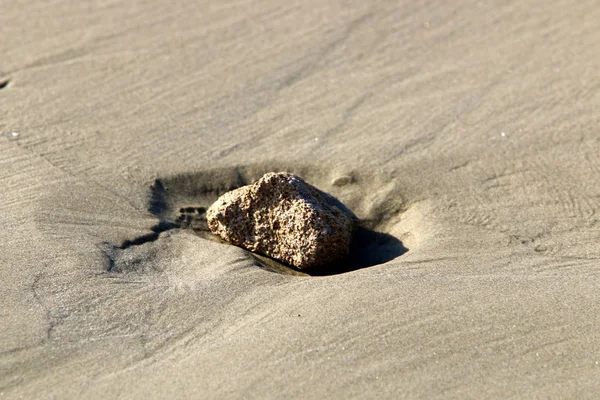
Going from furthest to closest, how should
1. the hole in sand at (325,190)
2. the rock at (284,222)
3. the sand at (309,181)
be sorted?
the hole in sand at (325,190) → the rock at (284,222) → the sand at (309,181)

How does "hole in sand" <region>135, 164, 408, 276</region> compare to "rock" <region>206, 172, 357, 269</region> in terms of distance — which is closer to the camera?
"rock" <region>206, 172, 357, 269</region>

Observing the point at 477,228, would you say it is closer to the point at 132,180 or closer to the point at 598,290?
the point at 598,290

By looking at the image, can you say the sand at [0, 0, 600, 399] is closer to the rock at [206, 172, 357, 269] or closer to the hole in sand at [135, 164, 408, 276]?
the hole in sand at [135, 164, 408, 276]

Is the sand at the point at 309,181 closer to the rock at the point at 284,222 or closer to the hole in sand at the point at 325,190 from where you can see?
the hole in sand at the point at 325,190

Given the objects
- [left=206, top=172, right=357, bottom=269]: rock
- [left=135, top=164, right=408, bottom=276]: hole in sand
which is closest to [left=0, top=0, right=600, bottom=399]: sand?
[left=135, top=164, right=408, bottom=276]: hole in sand

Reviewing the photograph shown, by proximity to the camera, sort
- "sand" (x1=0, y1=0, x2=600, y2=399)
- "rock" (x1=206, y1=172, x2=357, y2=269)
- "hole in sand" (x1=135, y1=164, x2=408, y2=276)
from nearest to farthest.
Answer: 1. "sand" (x1=0, y1=0, x2=600, y2=399)
2. "rock" (x1=206, y1=172, x2=357, y2=269)
3. "hole in sand" (x1=135, y1=164, x2=408, y2=276)

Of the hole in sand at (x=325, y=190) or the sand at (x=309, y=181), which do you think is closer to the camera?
the sand at (x=309, y=181)

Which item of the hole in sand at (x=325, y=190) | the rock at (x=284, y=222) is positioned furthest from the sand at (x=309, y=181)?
the rock at (x=284, y=222)
